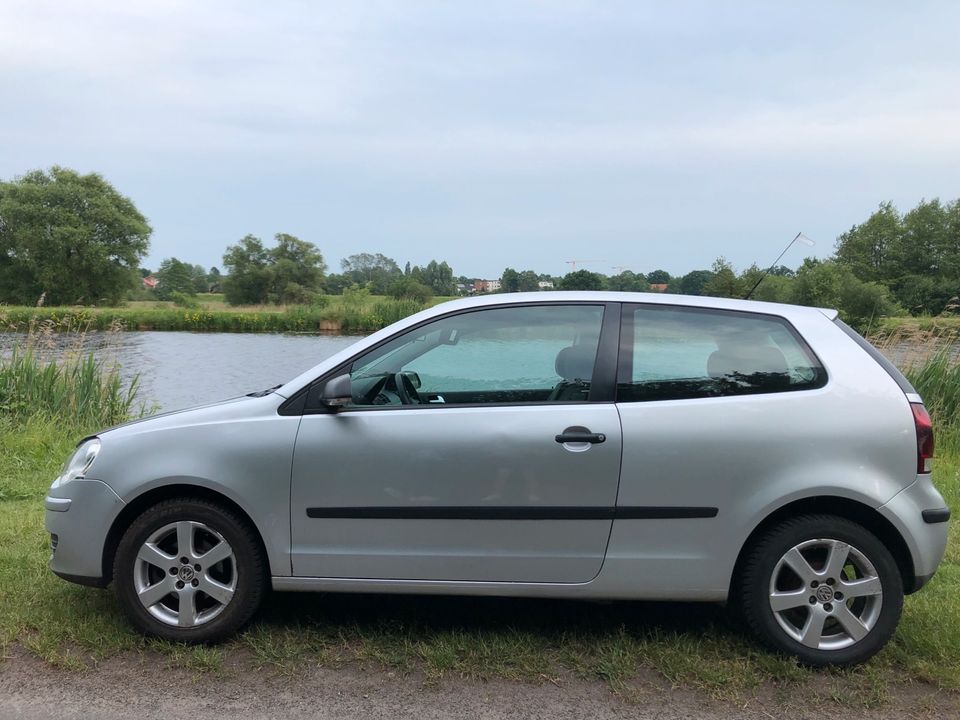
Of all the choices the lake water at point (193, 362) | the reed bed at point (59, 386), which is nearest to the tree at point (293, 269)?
the lake water at point (193, 362)

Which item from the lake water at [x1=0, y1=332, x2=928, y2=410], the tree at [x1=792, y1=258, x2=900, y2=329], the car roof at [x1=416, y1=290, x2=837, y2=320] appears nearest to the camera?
the car roof at [x1=416, y1=290, x2=837, y2=320]

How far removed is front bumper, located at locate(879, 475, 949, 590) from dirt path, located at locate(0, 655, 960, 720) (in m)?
0.53

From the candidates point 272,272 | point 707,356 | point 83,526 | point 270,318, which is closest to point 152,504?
point 83,526

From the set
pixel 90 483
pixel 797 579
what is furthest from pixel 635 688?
pixel 90 483

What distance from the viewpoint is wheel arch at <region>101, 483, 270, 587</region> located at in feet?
11.1

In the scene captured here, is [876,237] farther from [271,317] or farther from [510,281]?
[510,281]

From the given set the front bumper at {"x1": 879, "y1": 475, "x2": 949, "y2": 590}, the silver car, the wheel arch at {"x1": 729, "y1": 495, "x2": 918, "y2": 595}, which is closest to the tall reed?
the silver car

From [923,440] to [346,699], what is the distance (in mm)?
2578

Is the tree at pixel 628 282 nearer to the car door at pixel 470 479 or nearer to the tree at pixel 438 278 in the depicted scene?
the car door at pixel 470 479

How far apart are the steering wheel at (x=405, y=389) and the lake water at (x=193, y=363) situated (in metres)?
5.39

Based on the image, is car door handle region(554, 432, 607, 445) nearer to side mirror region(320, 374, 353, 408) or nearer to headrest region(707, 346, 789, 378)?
headrest region(707, 346, 789, 378)

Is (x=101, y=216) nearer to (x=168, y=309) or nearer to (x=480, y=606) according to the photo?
(x=168, y=309)

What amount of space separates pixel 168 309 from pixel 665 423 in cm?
4882

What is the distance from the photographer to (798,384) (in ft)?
10.8
